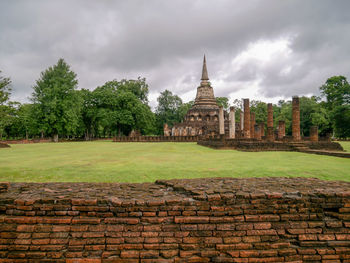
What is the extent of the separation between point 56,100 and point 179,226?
118 feet

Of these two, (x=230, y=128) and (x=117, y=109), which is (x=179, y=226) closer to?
(x=230, y=128)

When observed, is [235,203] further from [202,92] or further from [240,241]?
[202,92]

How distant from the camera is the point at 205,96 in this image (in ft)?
165

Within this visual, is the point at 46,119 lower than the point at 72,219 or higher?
higher

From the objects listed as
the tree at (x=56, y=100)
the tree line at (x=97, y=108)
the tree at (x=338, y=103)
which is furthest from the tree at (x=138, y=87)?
the tree at (x=338, y=103)

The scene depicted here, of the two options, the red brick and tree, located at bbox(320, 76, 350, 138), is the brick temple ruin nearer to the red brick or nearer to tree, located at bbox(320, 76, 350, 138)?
tree, located at bbox(320, 76, 350, 138)

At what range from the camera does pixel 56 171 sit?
7.43 meters

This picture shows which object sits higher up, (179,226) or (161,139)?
(161,139)

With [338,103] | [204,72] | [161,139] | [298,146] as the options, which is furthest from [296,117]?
[204,72]

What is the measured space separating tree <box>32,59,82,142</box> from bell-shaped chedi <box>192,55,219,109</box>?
23902mm

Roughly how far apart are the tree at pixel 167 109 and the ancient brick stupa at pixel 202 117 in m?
11.4

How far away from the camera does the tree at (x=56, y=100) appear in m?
34.3

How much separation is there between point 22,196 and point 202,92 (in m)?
48.9

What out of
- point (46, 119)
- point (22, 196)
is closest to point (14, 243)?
point (22, 196)
